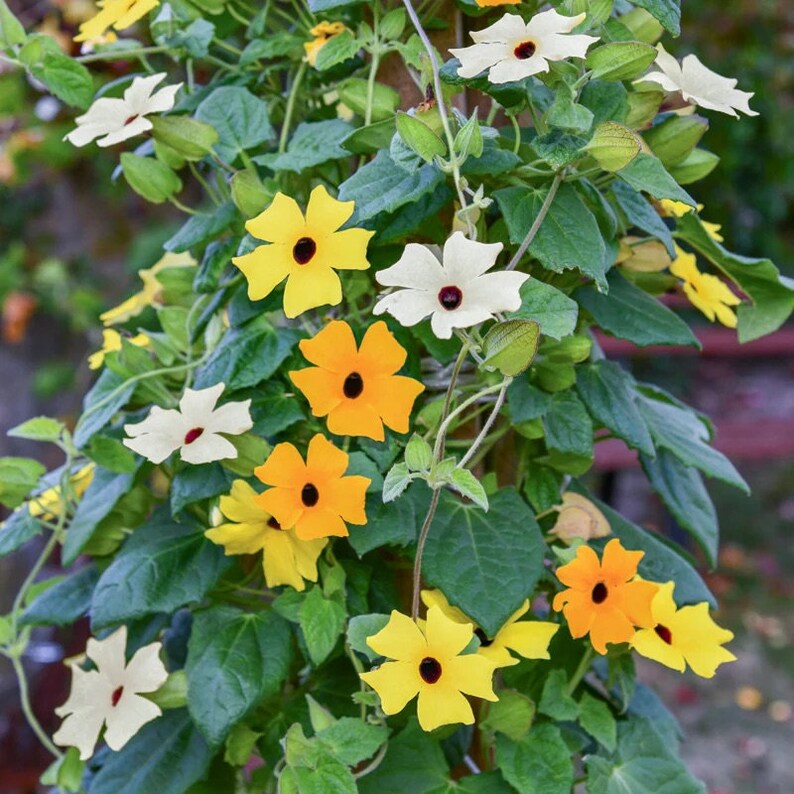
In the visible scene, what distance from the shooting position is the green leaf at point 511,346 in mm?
507

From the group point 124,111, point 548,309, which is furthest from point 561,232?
point 124,111

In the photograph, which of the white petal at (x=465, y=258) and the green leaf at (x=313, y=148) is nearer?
the white petal at (x=465, y=258)

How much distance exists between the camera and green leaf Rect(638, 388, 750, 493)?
2.28 feet

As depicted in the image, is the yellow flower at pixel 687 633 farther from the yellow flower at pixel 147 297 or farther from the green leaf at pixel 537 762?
the yellow flower at pixel 147 297

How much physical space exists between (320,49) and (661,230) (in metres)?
0.23

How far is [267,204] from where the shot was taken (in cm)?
64

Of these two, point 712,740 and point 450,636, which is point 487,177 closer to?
point 450,636

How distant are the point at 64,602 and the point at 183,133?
0.35 m

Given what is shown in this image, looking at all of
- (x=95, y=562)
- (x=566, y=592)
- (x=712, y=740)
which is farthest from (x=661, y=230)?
(x=712, y=740)

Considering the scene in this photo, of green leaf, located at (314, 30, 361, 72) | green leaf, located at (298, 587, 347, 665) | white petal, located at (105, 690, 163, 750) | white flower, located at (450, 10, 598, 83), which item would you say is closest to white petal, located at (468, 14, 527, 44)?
white flower, located at (450, 10, 598, 83)

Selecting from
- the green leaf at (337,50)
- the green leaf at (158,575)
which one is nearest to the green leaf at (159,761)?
the green leaf at (158,575)

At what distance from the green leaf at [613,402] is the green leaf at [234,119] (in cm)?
26

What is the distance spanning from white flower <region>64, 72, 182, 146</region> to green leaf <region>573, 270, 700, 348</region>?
286 mm

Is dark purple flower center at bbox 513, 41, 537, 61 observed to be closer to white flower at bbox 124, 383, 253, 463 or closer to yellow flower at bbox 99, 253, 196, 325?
white flower at bbox 124, 383, 253, 463
